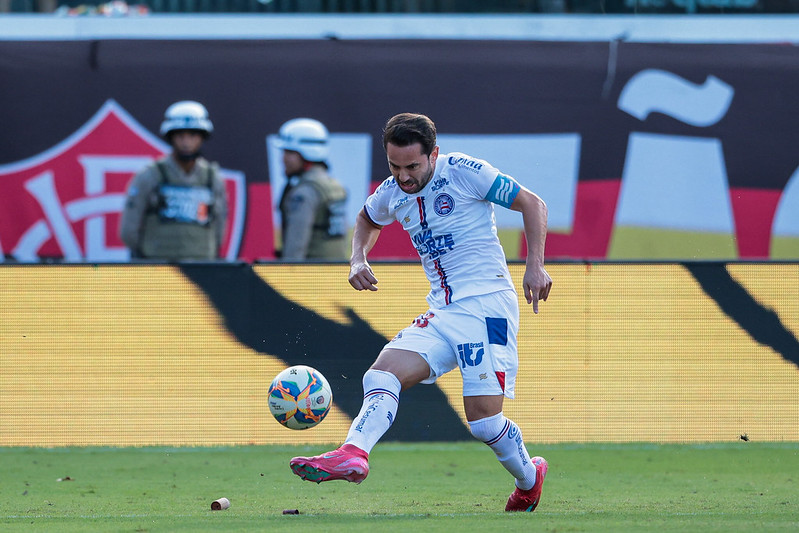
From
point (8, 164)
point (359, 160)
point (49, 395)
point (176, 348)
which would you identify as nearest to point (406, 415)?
point (176, 348)

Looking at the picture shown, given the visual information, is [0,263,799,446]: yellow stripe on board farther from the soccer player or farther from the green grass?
the soccer player

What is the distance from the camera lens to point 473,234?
19.5ft

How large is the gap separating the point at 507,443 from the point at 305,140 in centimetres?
498

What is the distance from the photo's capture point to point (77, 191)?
1218 cm

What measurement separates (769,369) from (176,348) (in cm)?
423

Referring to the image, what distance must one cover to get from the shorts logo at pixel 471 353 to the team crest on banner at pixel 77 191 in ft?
23.6

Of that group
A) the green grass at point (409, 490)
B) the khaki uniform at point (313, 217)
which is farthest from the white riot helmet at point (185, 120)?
the green grass at point (409, 490)

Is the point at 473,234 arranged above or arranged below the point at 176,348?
above

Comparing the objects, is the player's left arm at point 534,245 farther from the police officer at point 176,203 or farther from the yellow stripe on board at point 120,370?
the police officer at point 176,203

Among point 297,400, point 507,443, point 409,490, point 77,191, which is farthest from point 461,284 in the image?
point 77,191

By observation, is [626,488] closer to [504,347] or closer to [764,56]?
[504,347]

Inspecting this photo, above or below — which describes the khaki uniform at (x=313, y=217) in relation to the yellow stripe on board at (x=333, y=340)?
above

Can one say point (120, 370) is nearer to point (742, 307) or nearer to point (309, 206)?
point (309, 206)

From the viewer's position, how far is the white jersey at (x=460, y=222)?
589 centimetres
